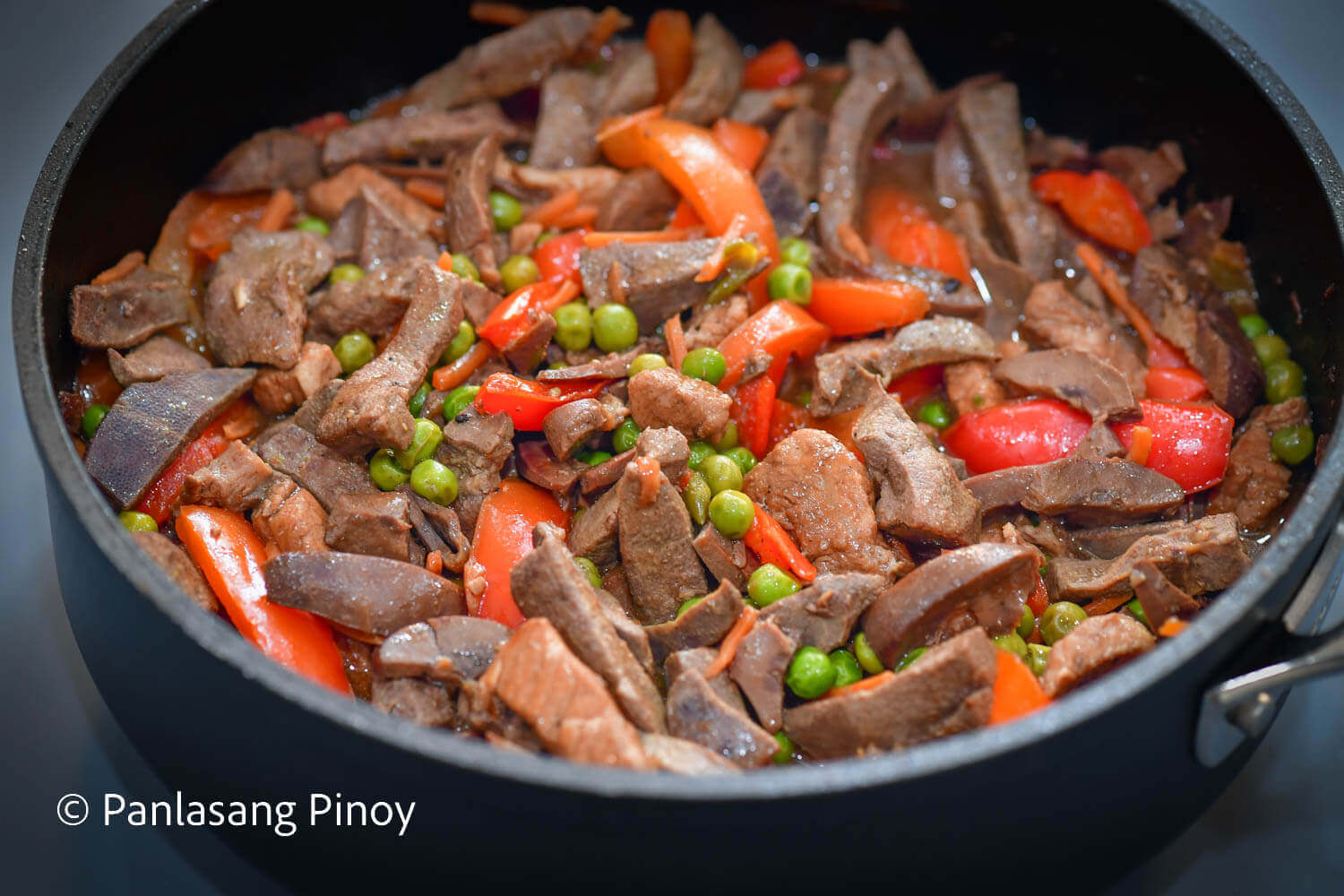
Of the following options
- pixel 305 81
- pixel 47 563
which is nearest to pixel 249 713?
pixel 47 563

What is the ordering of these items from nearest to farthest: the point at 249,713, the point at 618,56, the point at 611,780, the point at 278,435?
1. the point at 611,780
2. the point at 249,713
3. the point at 278,435
4. the point at 618,56

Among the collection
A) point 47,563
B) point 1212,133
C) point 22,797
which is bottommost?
point 22,797

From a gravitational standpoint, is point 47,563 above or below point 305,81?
below

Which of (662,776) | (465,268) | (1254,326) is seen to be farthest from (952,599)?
(465,268)

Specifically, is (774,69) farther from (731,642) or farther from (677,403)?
(731,642)

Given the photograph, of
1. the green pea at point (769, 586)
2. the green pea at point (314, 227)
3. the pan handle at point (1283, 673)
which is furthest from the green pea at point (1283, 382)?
the green pea at point (314, 227)

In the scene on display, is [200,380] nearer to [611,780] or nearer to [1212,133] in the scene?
[611,780]

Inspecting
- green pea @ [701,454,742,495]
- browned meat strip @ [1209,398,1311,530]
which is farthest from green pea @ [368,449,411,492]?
browned meat strip @ [1209,398,1311,530]

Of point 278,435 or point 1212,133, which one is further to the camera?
point 1212,133

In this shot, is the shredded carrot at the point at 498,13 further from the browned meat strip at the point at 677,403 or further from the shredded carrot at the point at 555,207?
the browned meat strip at the point at 677,403
